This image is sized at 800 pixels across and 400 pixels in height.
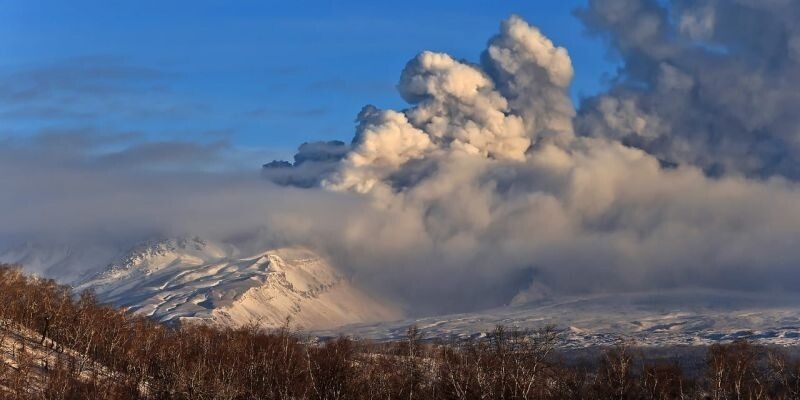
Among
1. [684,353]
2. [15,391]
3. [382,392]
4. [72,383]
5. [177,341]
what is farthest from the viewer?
[684,353]

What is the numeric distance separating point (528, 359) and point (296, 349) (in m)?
23.7

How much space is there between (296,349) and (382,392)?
22.4 metres

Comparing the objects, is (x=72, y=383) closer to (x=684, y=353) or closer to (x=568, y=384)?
(x=568, y=384)

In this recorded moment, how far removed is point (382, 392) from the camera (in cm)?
6053

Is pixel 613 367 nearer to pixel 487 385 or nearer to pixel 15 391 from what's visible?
pixel 487 385

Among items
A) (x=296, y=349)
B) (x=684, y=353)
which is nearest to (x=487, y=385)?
(x=296, y=349)

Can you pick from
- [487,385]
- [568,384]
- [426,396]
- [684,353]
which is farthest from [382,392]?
[684,353]

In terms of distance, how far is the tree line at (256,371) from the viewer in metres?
55.8

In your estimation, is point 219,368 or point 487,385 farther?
point 219,368

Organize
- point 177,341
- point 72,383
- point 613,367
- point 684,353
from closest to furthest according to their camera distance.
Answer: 1. point 72,383
2. point 613,367
3. point 177,341
4. point 684,353

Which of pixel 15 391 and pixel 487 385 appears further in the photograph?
pixel 487 385

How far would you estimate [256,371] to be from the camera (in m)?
67.0

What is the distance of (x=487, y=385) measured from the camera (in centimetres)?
5531

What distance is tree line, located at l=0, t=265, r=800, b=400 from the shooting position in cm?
5575
